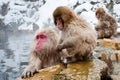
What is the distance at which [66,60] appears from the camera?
4.43 m

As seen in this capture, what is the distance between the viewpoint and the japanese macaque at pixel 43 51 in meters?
4.24

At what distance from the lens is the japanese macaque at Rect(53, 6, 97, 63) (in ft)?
13.8

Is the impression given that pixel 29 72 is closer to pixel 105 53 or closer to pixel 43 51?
pixel 43 51

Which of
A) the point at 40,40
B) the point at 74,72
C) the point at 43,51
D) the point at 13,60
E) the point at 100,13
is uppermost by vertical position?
the point at 100,13

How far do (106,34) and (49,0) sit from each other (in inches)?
5467

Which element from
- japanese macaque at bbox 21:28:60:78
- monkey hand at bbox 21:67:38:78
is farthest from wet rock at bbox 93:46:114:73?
monkey hand at bbox 21:67:38:78

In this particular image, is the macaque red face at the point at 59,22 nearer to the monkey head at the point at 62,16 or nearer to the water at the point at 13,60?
the monkey head at the point at 62,16

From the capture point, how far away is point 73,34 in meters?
4.22

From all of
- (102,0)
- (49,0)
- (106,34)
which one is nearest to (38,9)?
(49,0)

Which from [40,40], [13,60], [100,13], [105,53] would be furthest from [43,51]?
[13,60]

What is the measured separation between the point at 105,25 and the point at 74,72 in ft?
15.2

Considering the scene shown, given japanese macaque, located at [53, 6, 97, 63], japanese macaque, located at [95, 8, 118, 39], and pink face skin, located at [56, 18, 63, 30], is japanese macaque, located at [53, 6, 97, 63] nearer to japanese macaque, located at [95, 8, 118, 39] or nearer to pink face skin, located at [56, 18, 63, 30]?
pink face skin, located at [56, 18, 63, 30]

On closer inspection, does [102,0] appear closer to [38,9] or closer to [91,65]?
[38,9]

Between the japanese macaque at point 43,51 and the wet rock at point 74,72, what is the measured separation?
4.8 inches
